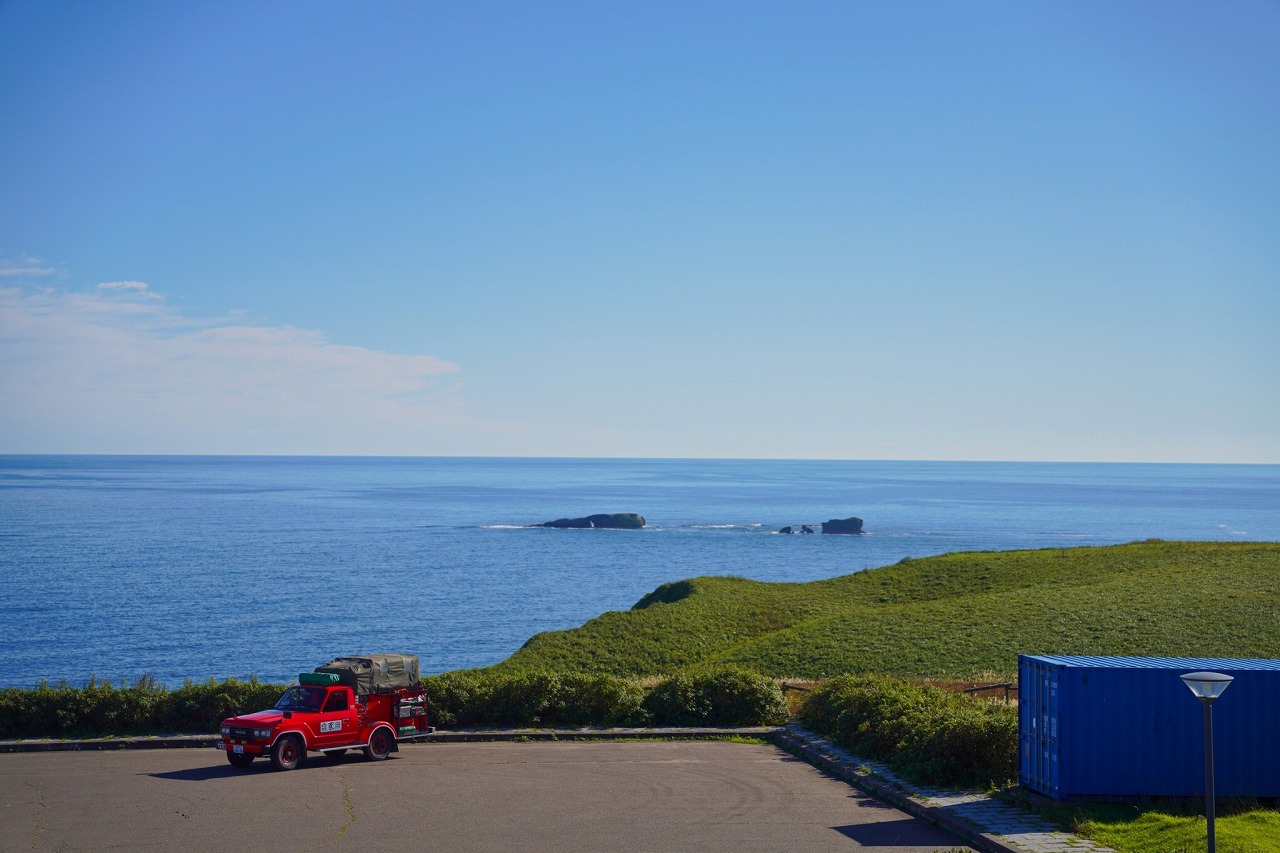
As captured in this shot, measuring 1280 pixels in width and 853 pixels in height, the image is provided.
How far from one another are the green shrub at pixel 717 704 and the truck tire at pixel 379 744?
19.9 ft

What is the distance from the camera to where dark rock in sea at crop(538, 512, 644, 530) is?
482 ft

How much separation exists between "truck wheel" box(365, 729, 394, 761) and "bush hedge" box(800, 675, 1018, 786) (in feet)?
29.2

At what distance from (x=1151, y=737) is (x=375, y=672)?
13.6 meters

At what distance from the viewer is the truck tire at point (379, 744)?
19.9 metres

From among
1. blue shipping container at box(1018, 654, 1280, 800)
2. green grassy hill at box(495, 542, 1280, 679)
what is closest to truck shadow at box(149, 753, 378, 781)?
blue shipping container at box(1018, 654, 1280, 800)

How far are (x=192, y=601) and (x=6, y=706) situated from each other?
54.1 meters

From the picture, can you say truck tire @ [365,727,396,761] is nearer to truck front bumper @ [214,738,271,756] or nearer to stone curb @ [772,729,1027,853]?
truck front bumper @ [214,738,271,756]

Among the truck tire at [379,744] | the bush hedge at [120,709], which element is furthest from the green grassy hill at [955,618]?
the truck tire at [379,744]

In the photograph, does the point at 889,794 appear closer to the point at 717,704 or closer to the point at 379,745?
the point at 717,704

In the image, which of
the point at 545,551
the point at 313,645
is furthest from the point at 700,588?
the point at 545,551

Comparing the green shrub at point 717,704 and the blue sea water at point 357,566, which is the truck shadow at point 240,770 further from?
the blue sea water at point 357,566

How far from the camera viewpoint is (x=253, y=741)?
18.6 m

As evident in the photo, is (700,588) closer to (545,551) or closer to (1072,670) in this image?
(1072,670)

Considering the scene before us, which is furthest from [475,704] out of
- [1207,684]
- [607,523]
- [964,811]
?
[607,523]
